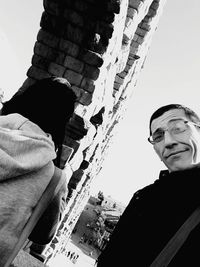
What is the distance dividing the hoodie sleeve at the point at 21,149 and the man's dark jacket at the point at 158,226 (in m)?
0.54

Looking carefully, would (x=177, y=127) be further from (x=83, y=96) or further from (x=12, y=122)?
(x=83, y=96)

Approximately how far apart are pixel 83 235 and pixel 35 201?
24.2 metres

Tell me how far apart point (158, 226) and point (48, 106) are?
2.70 ft

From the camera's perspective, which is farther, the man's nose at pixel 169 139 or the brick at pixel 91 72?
the brick at pixel 91 72

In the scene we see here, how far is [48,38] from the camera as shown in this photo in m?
3.92

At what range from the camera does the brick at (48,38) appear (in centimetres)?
390

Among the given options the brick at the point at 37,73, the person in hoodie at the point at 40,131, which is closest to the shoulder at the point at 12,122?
the person in hoodie at the point at 40,131

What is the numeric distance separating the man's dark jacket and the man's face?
0.07 metres

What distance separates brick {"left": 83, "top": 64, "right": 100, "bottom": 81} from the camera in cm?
380

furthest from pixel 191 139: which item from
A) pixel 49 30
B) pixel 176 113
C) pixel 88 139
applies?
pixel 49 30

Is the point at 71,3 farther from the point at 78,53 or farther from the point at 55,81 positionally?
the point at 55,81

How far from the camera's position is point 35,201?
1.17 meters

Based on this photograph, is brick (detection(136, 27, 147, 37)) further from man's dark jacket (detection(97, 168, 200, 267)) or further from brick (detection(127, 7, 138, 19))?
man's dark jacket (detection(97, 168, 200, 267))

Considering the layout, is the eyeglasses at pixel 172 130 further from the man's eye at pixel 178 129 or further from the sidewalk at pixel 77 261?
the sidewalk at pixel 77 261
